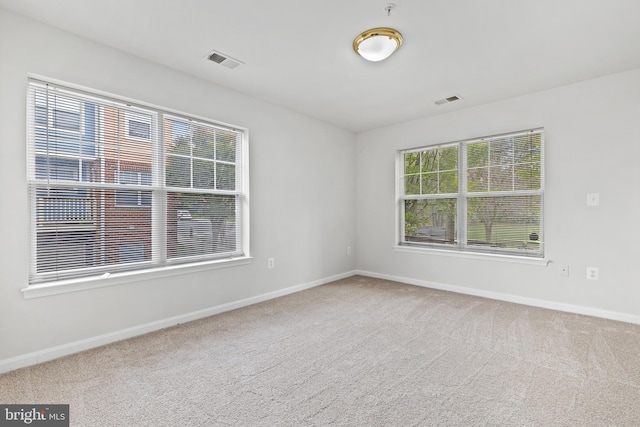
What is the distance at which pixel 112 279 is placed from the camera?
254cm

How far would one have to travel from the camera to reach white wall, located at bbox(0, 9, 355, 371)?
214 centimetres

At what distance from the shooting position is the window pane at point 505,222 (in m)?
3.62

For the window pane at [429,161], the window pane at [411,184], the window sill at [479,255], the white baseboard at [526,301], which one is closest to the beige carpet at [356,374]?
Answer: the white baseboard at [526,301]

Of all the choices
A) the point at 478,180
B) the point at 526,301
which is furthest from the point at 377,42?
the point at 526,301

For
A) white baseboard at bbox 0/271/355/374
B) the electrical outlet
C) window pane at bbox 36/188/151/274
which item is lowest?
white baseboard at bbox 0/271/355/374

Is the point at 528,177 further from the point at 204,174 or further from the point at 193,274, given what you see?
the point at 193,274

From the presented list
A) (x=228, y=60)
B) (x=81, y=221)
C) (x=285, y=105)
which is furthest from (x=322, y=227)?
(x=81, y=221)

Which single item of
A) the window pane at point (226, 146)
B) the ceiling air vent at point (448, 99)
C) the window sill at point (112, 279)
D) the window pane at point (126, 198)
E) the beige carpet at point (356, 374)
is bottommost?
the beige carpet at point (356, 374)

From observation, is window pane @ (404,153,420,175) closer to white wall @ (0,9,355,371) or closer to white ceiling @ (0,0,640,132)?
white wall @ (0,9,355,371)

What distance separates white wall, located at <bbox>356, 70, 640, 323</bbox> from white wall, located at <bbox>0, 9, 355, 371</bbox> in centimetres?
180

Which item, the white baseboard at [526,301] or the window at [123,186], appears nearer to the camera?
the window at [123,186]

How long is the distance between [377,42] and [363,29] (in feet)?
0.46

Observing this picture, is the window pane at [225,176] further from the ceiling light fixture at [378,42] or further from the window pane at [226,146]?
the ceiling light fixture at [378,42]

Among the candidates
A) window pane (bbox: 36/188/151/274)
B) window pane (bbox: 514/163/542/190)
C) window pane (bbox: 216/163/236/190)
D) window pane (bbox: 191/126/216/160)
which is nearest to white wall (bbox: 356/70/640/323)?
window pane (bbox: 514/163/542/190)
